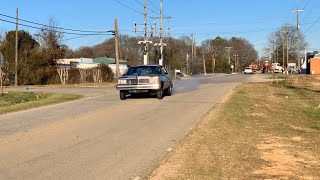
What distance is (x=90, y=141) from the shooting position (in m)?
10.0

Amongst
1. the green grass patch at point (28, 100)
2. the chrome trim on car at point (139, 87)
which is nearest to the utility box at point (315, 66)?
the green grass patch at point (28, 100)

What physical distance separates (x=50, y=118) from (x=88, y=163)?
7.27 m

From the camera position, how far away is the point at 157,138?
34.1 feet

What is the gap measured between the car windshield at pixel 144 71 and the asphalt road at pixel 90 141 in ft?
20.6

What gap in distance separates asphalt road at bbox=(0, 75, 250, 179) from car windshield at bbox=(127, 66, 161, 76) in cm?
629

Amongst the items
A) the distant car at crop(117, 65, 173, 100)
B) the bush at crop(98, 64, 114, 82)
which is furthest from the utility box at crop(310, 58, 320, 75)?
the distant car at crop(117, 65, 173, 100)

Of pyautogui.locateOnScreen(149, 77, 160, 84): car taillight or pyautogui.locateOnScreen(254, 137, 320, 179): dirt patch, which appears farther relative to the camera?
pyautogui.locateOnScreen(149, 77, 160, 84): car taillight

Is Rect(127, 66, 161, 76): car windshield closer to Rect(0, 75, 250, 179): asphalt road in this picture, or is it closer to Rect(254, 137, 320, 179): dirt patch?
Rect(0, 75, 250, 179): asphalt road

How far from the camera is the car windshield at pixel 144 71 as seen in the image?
2278 centimetres

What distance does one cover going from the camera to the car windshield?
22.8 metres

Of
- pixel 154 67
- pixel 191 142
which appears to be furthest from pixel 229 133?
pixel 154 67

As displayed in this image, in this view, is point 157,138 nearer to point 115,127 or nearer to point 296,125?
point 115,127

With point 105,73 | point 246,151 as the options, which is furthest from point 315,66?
point 246,151

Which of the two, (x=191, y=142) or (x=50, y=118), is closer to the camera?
(x=191, y=142)
